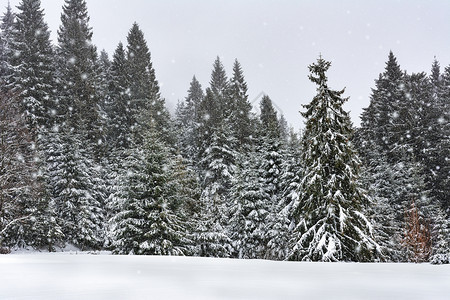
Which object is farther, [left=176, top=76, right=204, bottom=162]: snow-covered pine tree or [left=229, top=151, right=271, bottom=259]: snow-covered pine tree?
[left=176, top=76, right=204, bottom=162]: snow-covered pine tree

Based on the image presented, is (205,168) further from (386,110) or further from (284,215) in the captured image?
(386,110)

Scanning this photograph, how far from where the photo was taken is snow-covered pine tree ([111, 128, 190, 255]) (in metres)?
18.6

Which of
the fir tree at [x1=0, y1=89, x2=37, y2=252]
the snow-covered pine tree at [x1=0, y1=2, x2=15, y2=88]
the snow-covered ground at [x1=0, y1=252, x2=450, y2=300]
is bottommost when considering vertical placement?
the snow-covered ground at [x1=0, y1=252, x2=450, y2=300]

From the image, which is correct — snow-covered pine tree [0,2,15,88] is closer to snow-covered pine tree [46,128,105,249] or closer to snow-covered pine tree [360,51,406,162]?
snow-covered pine tree [46,128,105,249]

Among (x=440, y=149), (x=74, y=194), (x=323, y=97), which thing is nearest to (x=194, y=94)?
(x=440, y=149)

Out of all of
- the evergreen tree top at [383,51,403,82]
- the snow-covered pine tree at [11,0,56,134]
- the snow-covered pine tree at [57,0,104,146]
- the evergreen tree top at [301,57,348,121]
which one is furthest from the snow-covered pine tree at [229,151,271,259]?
the evergreen tree top at [383,51,403,82]

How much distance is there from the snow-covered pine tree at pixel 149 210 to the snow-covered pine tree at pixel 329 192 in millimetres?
6903

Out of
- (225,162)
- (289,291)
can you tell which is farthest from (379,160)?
(289,291)

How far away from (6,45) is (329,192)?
45118 mm

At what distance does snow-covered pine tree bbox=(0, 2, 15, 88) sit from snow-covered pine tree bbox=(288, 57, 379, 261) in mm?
31618

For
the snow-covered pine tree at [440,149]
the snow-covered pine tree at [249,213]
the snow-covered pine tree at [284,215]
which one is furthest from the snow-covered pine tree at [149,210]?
the snow-covered pine tree at [440,149]

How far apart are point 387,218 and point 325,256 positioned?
582 inches

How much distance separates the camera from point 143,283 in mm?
4207

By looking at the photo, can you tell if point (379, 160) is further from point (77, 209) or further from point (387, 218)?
point (77, 209)
